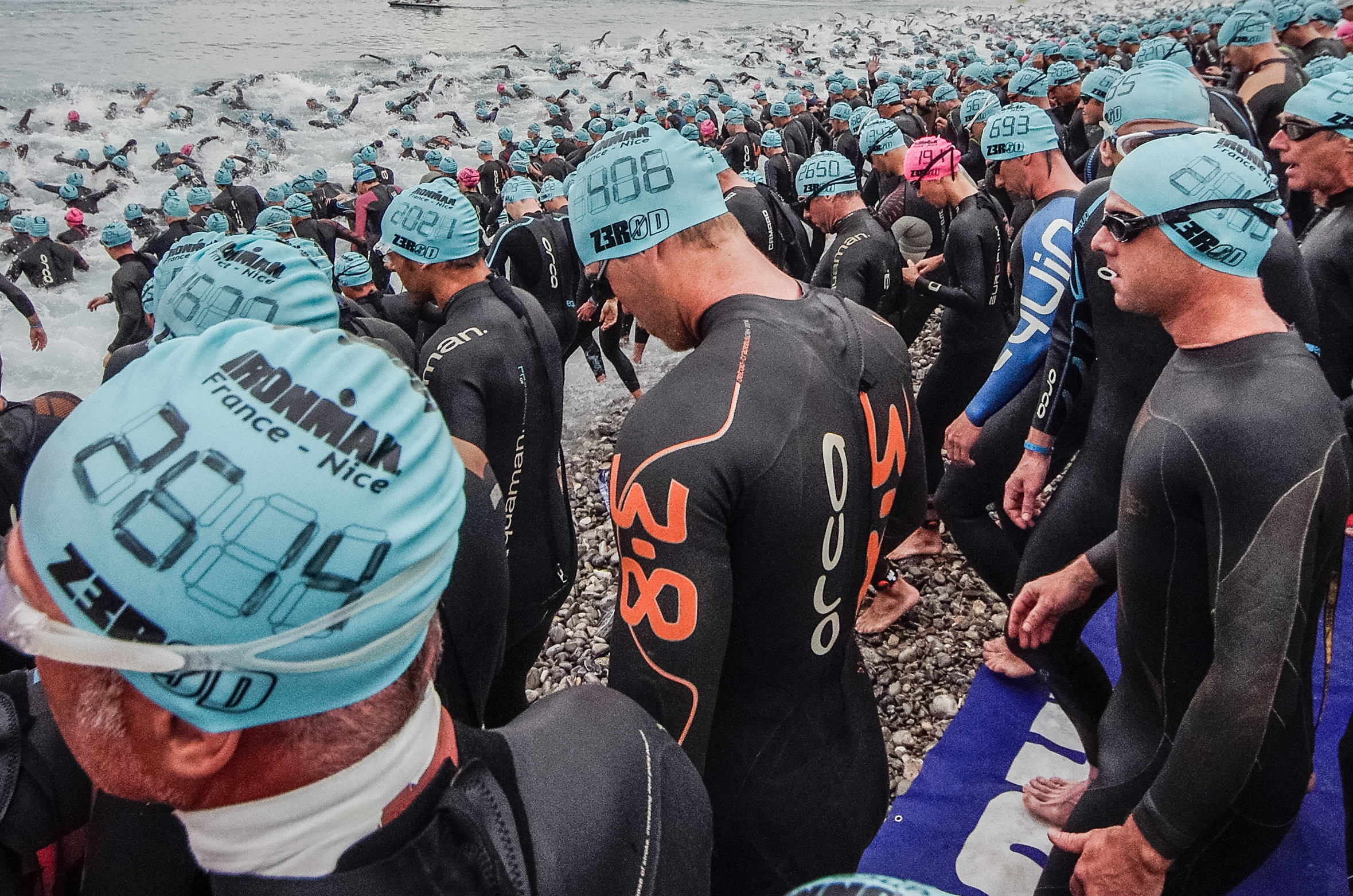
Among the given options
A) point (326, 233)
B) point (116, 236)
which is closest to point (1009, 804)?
point (116, 236)

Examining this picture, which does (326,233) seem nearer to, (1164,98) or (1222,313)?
(1164,98)

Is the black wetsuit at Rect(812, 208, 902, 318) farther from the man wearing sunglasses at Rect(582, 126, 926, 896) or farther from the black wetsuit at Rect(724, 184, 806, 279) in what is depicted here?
the man wearing sunglasses at Rect(582, 126, 926, 896)

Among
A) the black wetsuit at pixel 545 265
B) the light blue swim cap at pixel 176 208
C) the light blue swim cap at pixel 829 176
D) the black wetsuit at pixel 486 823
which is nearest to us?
the black wetsuit at pixel 486 823

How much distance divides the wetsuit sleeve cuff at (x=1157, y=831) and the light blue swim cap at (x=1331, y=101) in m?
3.24

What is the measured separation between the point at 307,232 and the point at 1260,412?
42.0 ft

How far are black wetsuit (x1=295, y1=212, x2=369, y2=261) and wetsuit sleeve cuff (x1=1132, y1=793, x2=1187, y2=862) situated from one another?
41.0 feet

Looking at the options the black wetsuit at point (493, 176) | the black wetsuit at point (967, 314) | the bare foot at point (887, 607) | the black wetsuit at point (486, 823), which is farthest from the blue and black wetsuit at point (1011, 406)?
the black wetsuit at point (493, 176)

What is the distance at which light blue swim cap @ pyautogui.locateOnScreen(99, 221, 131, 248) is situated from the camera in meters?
9.66

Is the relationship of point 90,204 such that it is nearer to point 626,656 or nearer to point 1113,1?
point 626,656

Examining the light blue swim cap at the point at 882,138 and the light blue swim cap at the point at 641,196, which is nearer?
the light blue swim cap at the point at 641,196

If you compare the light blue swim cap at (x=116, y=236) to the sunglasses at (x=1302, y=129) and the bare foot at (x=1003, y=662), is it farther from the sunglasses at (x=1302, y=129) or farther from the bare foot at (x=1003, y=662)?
the sunglasses at (x=1302, y=129)

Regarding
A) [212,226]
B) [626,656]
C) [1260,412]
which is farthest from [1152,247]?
[212,226]

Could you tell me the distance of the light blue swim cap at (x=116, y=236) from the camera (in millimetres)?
9656

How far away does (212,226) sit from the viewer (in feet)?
37.3
